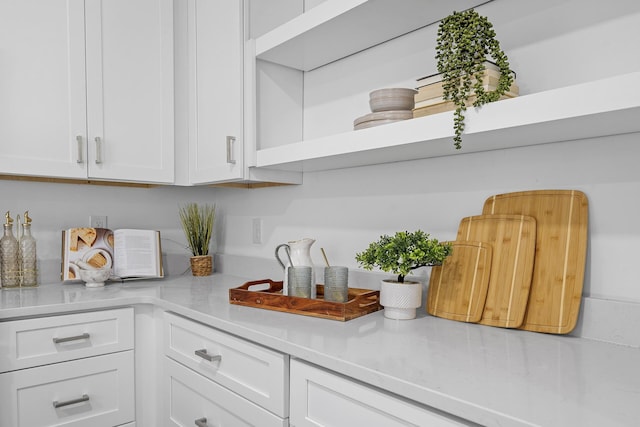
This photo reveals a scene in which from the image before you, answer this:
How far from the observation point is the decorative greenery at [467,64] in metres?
1.04

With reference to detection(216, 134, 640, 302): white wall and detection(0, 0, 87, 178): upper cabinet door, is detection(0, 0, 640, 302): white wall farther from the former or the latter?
detection(0, 0, 87, 178): upper cabinet door

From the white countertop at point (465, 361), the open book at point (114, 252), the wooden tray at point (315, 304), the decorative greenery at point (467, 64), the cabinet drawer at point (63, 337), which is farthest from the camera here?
the open book at point (114, 252)

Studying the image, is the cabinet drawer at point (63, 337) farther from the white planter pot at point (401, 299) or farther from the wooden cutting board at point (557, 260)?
the wooden cutting board at point (557, 260)

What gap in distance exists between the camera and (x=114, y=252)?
2072 mm

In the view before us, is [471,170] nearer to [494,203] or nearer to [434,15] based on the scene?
[494,203]

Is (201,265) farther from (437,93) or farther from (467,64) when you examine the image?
(467,64)

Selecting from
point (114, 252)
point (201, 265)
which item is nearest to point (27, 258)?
point (114, 252)

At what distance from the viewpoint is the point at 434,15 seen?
1388mm

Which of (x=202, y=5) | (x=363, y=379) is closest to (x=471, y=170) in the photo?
(x=363, y=379)

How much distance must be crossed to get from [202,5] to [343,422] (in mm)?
1797

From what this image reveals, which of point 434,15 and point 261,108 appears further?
point 261,108

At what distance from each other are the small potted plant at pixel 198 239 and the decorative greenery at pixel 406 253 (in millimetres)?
1235

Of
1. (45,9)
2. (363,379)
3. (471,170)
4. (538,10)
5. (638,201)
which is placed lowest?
(363,379)

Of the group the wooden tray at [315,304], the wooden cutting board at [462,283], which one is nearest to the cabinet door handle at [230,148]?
the wooden tray at [315,304]
